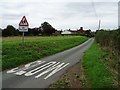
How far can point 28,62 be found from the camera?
1459 cm

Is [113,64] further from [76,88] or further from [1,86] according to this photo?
[1,86]

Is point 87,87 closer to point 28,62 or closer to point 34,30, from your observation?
point 28,62

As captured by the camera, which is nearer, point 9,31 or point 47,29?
point 9,31

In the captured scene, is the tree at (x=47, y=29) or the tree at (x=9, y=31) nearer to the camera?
the tree at (x=9, y=31)

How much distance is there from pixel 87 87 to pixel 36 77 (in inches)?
105

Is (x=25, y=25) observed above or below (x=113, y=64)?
above

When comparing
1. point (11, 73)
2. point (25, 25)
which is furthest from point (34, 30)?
point (11, 73)

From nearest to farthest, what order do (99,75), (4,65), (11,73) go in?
(99,75)
(11,73)
(4,65)

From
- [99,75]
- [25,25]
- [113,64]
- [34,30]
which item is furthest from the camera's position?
[34,30]

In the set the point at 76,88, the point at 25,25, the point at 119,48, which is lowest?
the point at 76,88

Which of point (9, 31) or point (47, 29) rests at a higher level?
point (47, 29)

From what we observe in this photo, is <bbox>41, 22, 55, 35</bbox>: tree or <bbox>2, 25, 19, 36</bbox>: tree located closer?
<bbox>2, 25, 19, 36</bbox>: tree

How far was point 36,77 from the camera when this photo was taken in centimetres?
1005

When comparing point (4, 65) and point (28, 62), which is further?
point (28, 62)
